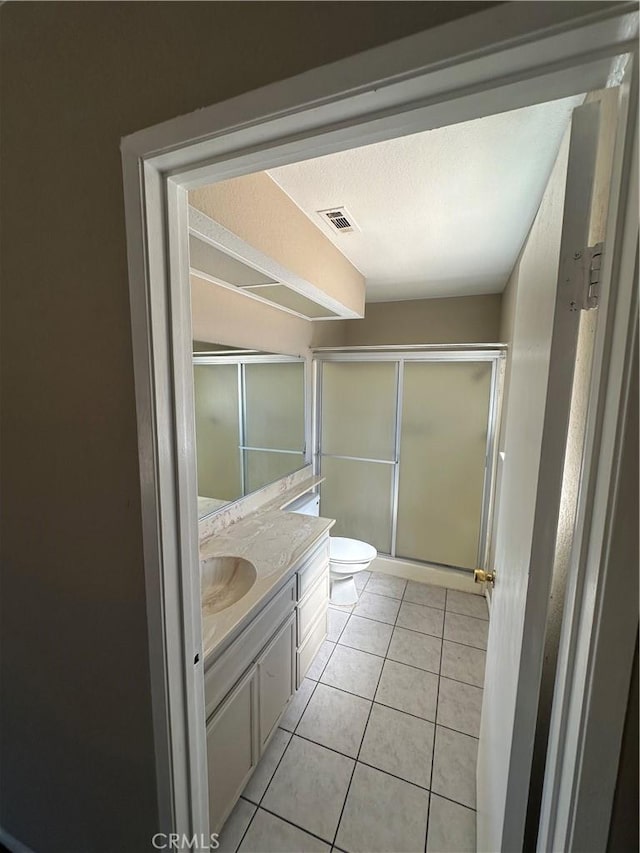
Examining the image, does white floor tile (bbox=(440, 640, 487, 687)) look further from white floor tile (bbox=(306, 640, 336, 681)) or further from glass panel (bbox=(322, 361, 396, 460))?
glass panel (bbox=(322, 361, 396, 460))

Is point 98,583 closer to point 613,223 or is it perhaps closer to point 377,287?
point 613,223

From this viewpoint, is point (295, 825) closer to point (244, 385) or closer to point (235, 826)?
point (235, 826)

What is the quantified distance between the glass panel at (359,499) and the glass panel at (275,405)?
48 cm

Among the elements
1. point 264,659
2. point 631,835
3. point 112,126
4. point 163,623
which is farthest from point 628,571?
point 264,659

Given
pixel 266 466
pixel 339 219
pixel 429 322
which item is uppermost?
pixel 339 219

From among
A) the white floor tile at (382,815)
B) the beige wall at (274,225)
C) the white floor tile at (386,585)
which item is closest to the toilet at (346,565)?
the white floor tile at (386,585)

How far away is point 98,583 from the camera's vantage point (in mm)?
817

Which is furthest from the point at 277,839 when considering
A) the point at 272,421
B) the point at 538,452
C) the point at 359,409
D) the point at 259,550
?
the point at 359,409

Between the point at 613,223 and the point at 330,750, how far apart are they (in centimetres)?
211

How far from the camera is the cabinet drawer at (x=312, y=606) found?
1690 mm

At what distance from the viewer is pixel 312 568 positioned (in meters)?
1.77

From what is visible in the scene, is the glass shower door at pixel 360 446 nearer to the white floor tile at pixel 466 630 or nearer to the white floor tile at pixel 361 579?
the white floor tile at pixel 361 579

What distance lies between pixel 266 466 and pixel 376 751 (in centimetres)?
168

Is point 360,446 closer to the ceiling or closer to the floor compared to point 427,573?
closer to the ceiling
